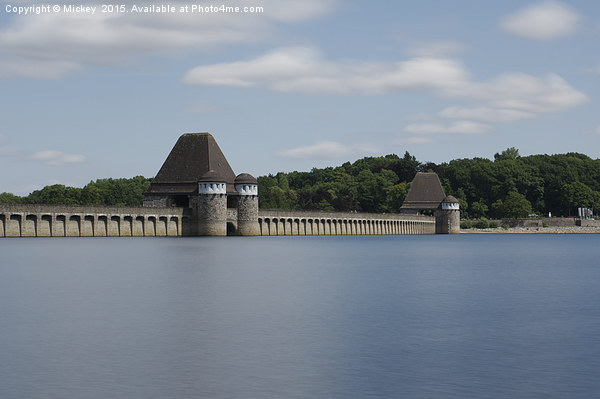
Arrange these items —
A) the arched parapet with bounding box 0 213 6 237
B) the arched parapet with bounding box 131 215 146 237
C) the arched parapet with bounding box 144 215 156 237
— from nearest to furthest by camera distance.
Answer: the arched parapet with bounding box 0 213 6 237 < the arched parapet with bounding box 131 215 146 237 < the arched parapet with bounding box 144 215 156 237

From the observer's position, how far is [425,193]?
180875mm

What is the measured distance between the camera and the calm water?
60.6 ft

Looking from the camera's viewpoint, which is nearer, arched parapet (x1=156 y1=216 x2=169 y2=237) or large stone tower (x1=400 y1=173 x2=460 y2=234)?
arched parapet (x1=156 y1=216 x2=169 y2=237)

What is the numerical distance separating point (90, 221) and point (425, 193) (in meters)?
92.9

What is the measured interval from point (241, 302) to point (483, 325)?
33.2ft

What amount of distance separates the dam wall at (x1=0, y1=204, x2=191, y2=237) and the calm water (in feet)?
164

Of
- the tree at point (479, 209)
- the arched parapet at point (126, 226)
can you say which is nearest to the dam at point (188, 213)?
the arched parapet at point (126, 226)

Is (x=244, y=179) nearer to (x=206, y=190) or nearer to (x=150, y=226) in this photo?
(x=206, y=190)

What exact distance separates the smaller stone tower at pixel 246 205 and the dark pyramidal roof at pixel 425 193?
211 ft

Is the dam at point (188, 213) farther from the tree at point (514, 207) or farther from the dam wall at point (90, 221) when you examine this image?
the tree at point (514, 207)

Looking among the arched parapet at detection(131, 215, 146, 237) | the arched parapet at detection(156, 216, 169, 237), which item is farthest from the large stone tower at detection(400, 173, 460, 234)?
the arched parapet at detection(131, 215, 146, 237)

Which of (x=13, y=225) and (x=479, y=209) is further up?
(x=13, y=225)

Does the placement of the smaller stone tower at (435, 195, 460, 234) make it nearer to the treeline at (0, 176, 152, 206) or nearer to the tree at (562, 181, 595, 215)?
the tree at (562, 181, 595, 215)

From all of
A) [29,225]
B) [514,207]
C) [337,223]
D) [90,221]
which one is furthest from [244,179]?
[514,207]
